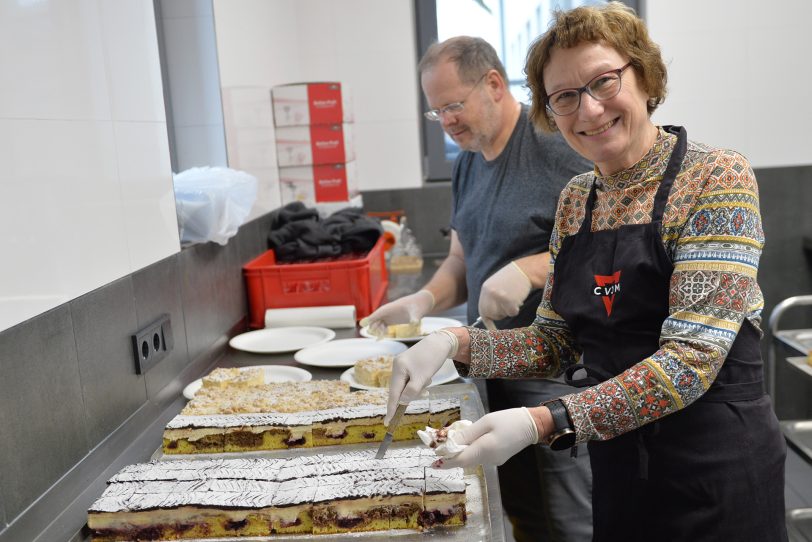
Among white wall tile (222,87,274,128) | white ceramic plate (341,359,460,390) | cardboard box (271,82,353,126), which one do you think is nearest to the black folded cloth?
white wall tile (222,87,274,128)

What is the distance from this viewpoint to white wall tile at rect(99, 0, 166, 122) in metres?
1.78

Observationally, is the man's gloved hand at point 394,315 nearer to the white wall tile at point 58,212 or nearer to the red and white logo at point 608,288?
the white wall tile at point 58,212

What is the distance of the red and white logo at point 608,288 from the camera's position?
1.43 meters

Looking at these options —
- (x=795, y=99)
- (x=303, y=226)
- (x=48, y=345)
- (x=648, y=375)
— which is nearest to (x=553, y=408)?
(x=648, y=375)

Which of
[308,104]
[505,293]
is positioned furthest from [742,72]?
[505,293]

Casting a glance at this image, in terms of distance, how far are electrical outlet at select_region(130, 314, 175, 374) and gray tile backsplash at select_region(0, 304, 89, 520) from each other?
0.27m

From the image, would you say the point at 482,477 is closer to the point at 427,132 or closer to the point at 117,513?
the point at 117,513

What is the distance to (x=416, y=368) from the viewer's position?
1.54m

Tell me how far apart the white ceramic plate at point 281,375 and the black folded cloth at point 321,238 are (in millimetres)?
930

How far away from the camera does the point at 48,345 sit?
1.40 meters

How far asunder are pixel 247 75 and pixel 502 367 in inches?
82.6

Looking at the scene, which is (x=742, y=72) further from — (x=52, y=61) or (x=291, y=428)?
(x=52, y=61)

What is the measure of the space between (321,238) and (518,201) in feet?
3.73

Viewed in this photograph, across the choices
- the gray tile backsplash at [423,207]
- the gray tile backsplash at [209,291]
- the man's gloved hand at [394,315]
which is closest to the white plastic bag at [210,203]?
the gray tile backsplash at [209,291]
